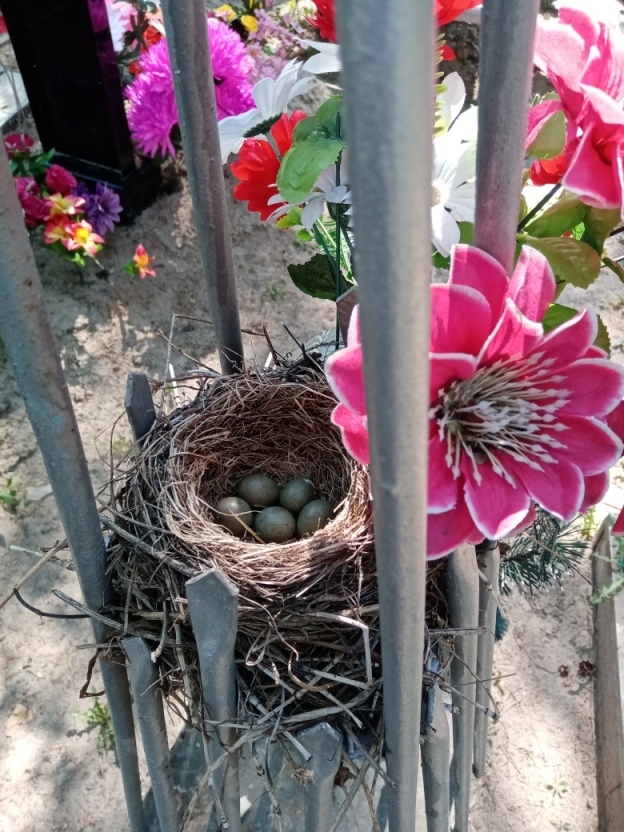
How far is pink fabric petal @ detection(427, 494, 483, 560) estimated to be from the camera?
1.91ft

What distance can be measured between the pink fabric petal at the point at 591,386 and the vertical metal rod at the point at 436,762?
0.39 m

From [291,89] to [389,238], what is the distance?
443 mm

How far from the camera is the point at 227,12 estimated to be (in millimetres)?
2420

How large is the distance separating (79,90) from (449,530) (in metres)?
1.92

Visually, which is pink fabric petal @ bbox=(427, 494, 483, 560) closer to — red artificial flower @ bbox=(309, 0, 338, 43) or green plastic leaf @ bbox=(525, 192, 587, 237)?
green plastic leaf @ bbox=(525, 192, 587, 237)

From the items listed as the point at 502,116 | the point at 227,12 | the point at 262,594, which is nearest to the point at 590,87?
the point at 502,116

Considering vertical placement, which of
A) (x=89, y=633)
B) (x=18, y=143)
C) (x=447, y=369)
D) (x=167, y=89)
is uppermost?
(x=447, y=369)

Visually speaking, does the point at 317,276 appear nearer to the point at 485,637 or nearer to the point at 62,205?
the point at 485,637

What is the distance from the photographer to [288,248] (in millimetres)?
2373

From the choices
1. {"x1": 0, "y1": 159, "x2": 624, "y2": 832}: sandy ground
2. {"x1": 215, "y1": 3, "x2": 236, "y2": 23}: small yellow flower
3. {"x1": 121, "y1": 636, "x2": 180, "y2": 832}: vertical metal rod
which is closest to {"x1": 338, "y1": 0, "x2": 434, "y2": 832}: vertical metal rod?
{"x1": 121, "y1": 636, "x2": 180, "y2": 832}: vertical metal rod

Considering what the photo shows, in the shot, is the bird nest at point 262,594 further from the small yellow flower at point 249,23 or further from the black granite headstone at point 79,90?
the small yellow flower at point 249,23

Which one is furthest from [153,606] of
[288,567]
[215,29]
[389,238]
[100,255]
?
[100,255]

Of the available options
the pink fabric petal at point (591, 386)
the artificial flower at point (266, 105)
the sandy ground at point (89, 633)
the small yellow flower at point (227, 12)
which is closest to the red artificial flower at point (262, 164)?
the artificial flower at point (266, 105)

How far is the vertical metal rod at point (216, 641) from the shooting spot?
0.70 metres
